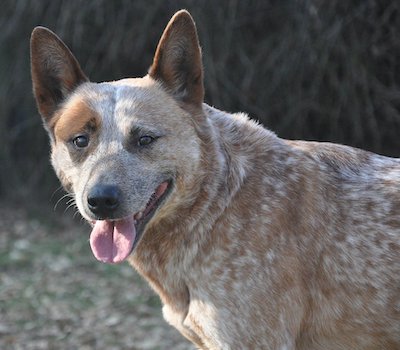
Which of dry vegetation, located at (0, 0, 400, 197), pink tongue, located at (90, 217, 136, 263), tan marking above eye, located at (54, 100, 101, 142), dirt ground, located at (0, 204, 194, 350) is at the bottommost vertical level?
dirt ground, located at (0, 204, 194, 350)

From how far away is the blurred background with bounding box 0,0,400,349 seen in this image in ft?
Result: 22.0

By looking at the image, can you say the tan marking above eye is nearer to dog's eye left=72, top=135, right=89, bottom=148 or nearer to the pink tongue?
dog's eye left=72, top=135, right=89, bottom=148

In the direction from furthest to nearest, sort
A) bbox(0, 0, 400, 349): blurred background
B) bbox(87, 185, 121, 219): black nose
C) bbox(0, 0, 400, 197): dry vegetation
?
bbox(0, 0, 400, 197): dry vegetation, bbox(0, 0, 400, 349): blurred background, bbox(87, 185, 121, 219): black nose

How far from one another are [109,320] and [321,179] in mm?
2689

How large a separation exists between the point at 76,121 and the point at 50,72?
1.19 feet

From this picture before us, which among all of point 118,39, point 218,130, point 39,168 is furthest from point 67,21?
point 218,130

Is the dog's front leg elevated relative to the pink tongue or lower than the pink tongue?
lower

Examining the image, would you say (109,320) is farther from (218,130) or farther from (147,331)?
(218,130)

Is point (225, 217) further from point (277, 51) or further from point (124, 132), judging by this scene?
point (277, 51)

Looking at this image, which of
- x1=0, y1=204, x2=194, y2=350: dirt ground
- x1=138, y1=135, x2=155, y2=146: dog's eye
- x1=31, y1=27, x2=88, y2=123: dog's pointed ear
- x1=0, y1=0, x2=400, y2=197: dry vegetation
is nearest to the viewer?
x1=138, y1=135, x2=155, y2=146: dog's eye

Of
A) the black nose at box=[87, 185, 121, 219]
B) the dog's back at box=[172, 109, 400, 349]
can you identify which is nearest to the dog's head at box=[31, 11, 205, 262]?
the black nose at box=[87, 185, 121, 219]

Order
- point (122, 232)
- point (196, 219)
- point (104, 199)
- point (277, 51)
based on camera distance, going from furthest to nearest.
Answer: point (277, 51) → point (196, 219) → point (122, 232) → point (104, 199)

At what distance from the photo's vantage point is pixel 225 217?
3.44 m

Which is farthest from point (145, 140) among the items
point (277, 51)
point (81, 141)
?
point (277, 51)
